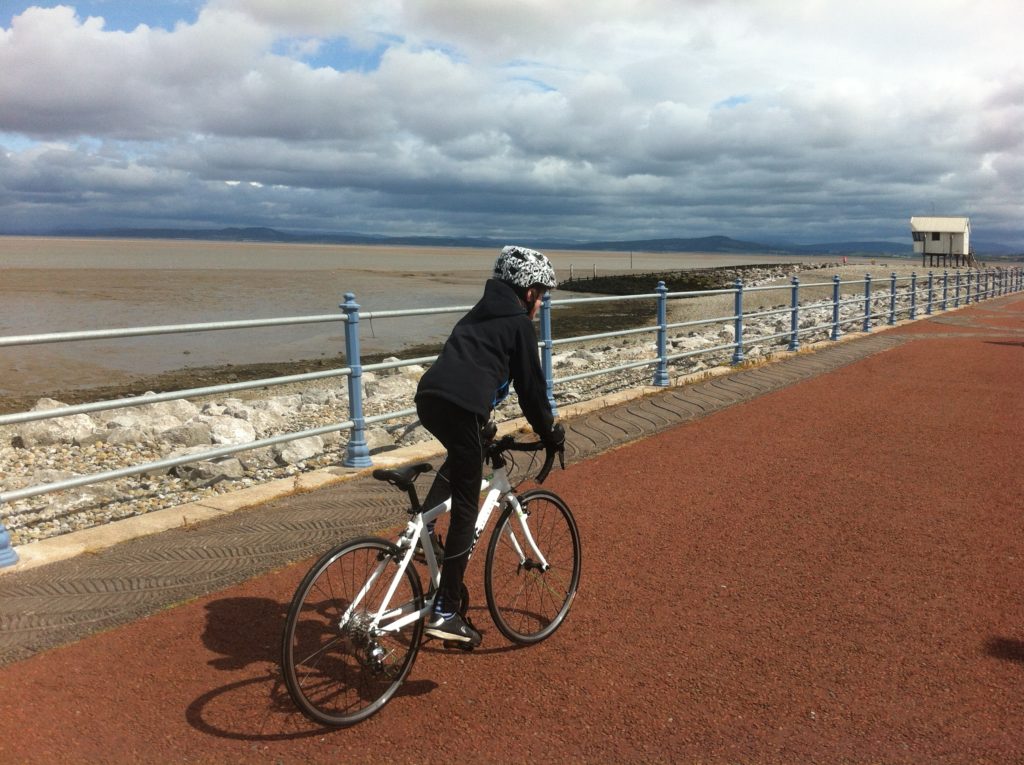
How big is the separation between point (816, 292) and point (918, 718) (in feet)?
190

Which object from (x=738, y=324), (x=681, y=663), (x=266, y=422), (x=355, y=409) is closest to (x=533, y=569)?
(x=681, y=663)

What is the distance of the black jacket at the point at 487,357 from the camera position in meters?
3.56

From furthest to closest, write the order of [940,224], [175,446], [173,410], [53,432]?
[940,224] → [173,410] → [53,432] → [175,446]

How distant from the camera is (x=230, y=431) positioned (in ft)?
37.3

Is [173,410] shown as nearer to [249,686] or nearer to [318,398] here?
[318,398]

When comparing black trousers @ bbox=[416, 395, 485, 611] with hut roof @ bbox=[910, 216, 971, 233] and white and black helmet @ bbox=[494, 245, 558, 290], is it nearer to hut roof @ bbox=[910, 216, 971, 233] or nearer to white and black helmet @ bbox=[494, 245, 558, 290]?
white and black helmet @ bbox=[494, 245, 558, 290]

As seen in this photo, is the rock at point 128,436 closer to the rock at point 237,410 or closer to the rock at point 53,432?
the rock at point 53,432

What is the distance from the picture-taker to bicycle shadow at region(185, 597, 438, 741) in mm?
3498

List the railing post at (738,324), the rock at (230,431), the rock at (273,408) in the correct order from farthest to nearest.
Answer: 1. the rock at (273,408)
2. the railing post at (738,324)
3. the rock at (230,431)

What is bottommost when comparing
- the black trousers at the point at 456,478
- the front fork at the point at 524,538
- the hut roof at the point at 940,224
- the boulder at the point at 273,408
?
the boulder at the point at 273,408

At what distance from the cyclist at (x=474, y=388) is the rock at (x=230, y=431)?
25.6ft

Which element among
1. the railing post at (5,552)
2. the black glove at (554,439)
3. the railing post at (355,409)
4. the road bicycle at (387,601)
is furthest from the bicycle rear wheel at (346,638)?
the railing post at (355,409)

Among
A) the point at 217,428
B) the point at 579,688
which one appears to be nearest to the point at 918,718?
the point at 579,688

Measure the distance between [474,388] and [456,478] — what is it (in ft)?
1.37
